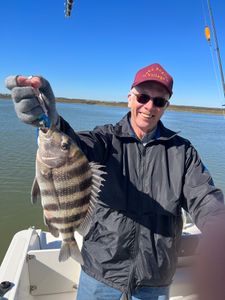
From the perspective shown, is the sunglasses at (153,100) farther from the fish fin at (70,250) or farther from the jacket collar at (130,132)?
the fish fin at (70,250)

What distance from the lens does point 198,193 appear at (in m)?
2.58

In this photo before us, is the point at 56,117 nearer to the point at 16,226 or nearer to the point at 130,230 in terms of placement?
the point at 130,230

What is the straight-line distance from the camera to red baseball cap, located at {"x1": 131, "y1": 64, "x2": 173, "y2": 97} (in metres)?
2.82

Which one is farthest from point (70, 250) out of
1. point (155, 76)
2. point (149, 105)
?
point (155, 76)

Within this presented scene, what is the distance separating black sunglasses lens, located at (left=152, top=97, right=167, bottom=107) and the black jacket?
0.34m

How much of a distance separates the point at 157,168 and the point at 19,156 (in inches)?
522

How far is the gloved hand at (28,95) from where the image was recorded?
6.57 ft

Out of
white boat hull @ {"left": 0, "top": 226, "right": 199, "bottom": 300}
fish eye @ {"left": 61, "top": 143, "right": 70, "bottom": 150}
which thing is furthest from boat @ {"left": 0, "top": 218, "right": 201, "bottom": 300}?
fish eye @ {"left": 61, "top": 143, "right": 70, "bottom": 150}

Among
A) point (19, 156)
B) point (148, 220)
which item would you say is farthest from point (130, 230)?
point (19, 156)

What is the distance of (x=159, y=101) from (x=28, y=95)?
1.23 metres

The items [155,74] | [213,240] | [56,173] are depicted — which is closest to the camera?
[213,240]

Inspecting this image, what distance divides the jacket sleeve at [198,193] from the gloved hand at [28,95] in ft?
3.98

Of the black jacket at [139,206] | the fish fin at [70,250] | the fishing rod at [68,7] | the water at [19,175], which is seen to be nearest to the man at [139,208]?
the black jacket at [139,206]

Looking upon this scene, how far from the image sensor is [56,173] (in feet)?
7.15
